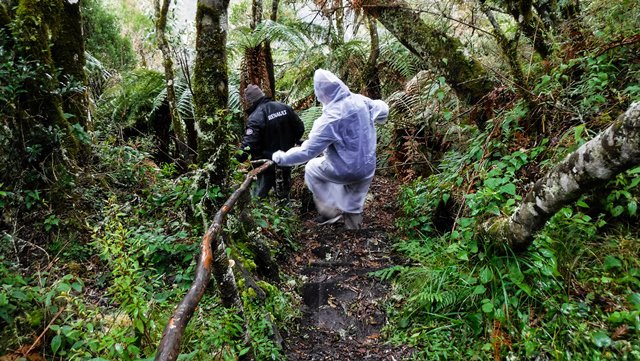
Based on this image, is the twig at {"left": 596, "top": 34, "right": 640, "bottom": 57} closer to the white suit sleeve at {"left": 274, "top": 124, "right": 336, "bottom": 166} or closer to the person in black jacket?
the white suit sleeve at {"left": 274, "top": 124, "right": 336, "bottom": 166}

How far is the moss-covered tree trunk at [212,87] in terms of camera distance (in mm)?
3236

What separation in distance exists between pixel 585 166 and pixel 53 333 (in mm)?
3193

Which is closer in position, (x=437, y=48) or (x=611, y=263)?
(x=611, y=263)

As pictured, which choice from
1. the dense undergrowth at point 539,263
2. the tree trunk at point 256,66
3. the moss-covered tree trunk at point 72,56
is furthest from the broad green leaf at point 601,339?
the tree trunk at point 256,66

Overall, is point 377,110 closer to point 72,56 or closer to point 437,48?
point 437,48

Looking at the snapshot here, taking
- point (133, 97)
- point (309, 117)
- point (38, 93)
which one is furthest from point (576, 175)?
point (133, 97)

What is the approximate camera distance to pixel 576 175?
2.12m

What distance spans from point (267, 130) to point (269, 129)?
0.11ft

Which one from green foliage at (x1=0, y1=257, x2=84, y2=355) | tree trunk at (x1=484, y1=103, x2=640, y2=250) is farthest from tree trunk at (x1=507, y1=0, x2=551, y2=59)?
green foliage at (x1=0, y1=257, x2=84, y2=355)

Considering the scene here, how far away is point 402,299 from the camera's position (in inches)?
130

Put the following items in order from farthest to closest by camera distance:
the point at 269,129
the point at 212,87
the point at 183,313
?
the point at 269,129, the point at 212,87, the point at 183,313

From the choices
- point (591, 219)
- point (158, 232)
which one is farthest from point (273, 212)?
point (591, 219)

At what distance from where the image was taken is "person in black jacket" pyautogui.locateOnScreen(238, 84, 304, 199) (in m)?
5.38

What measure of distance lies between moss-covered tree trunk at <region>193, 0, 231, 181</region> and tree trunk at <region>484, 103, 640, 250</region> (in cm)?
227
